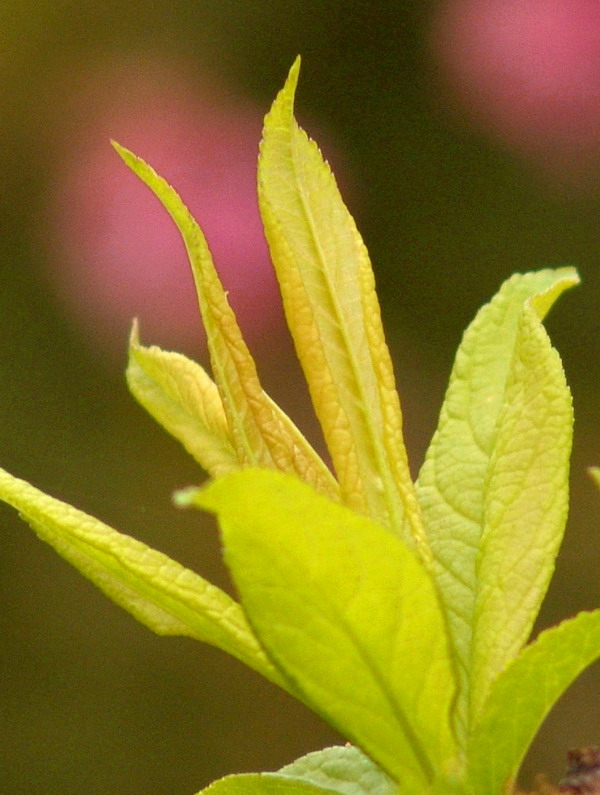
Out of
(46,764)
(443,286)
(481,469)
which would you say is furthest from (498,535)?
(46,764)

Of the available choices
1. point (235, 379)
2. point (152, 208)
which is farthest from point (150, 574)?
point (152, 208)

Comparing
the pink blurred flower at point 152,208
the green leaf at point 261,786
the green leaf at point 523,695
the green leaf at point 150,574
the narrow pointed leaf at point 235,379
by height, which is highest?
the pink blurred flower at point 152,208

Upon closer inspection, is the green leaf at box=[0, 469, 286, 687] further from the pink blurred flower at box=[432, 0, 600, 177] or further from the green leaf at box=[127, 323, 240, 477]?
the pink blurred flower at box=[432, 0, 600, 177]

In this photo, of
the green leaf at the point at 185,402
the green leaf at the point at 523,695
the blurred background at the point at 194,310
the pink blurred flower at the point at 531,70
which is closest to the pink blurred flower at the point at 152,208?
the blurred background at the point at 194,310

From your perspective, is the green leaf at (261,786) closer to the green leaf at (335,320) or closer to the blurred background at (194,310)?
the green leaf at (335,320)

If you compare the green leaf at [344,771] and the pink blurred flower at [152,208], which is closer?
the green leaf at [344,771]

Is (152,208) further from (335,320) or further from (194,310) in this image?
(335,320)

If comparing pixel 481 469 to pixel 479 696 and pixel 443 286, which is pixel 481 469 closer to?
pixel 479 696
